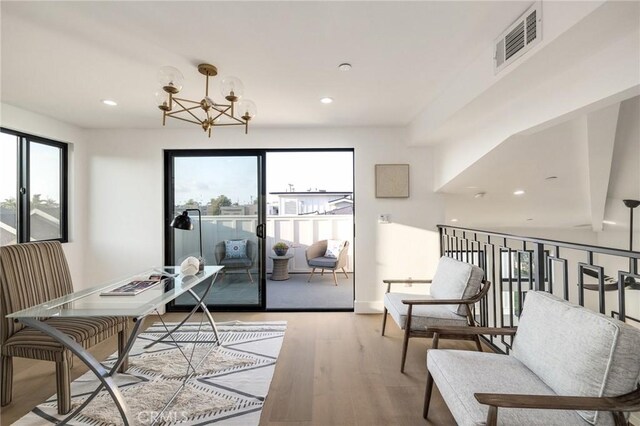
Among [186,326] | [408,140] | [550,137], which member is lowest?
[186,326]

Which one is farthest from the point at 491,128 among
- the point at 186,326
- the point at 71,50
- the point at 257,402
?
the point at 186,326

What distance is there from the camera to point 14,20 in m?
1.66

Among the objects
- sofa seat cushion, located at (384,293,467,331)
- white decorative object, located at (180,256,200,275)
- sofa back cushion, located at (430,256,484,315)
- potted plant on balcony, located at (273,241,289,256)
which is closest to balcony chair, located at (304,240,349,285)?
potted plant on balcony, located at (273,241,289,256)

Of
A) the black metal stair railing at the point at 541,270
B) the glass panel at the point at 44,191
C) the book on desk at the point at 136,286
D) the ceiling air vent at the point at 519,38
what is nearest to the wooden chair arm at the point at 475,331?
the black metal stair railing at the point at 541,270

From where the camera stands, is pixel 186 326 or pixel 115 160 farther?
pixel 115 160

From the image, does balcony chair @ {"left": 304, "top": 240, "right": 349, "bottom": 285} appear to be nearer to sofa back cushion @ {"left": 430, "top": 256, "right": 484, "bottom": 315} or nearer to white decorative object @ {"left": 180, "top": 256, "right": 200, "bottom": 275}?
sofa back cushion @ {"left": 430, "top": 256, "right": 484, "bottom": 315}

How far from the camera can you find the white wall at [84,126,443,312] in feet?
11.9

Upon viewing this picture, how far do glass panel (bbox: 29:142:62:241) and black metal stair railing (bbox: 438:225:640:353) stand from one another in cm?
469

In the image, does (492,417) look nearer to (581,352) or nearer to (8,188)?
(581,352)

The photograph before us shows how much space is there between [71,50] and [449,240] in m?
4.00

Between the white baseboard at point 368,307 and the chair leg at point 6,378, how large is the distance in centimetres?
305

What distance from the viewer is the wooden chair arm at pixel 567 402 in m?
1.03

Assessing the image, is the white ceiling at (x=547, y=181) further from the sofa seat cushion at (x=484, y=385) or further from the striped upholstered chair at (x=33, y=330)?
the striped upholstered chair at (x=33, y=330)

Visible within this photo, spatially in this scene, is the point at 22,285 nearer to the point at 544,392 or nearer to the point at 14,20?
the point at 14,20
